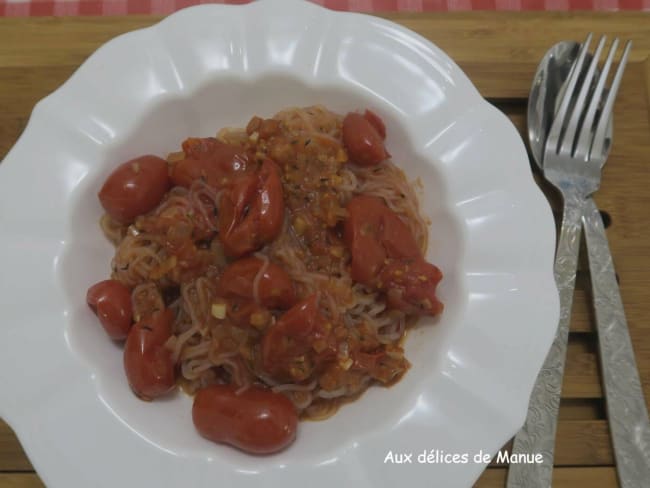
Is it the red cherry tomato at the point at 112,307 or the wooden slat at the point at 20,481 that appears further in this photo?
the wooden slat at the point at 20,481

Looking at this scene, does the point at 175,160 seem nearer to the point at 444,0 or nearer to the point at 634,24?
the point at 444,0

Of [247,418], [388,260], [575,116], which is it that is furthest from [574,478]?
[575,116]

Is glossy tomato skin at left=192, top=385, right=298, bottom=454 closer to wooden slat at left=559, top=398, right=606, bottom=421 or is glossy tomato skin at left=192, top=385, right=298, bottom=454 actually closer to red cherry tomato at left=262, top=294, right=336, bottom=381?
red cherry tomato at left=262, top=294, right=336, bottom=381

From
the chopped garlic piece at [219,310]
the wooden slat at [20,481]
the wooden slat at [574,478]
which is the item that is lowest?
the wooden slat at [20,481]

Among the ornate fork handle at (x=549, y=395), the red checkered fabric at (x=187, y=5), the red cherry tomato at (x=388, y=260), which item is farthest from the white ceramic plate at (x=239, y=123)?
the red checkered fabric at (x=187, y=5)

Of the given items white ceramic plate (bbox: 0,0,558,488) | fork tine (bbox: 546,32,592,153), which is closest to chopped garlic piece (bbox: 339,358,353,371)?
white ceramic plate (bbox: 0,0,558,488)

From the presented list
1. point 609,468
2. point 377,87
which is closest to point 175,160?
point 377,87

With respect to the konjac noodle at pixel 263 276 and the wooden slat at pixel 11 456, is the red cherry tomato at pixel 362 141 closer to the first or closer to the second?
the konjac noodle at pixel 263 276
